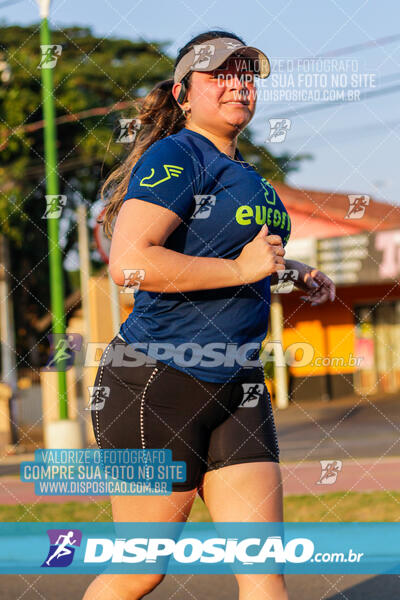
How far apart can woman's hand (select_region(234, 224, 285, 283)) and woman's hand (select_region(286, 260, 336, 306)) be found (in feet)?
1.89

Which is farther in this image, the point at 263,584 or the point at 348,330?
the point at 348,330

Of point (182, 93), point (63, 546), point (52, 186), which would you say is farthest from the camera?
point (52, 186)

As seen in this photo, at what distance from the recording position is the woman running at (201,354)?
7.70 ft

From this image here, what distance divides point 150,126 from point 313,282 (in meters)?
0.72

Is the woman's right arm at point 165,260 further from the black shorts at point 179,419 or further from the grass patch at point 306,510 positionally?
the grass patch at point 306,510

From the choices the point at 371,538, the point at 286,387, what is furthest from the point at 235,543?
the point at 286,387

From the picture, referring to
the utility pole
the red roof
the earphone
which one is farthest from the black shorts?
the red roof

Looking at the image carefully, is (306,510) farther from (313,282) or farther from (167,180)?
(167,180)

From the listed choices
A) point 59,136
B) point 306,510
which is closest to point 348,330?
point 59,136

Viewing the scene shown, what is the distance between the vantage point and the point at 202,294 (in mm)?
2428

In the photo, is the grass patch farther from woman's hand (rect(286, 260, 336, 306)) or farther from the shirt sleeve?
the shirt sleeve

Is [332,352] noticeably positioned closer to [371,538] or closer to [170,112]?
[371,538]

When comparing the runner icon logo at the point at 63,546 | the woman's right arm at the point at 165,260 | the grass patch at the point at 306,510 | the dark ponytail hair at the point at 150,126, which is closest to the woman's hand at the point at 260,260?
the woman's right arm at the point at 165,260

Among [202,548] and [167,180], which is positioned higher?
[167,180]
